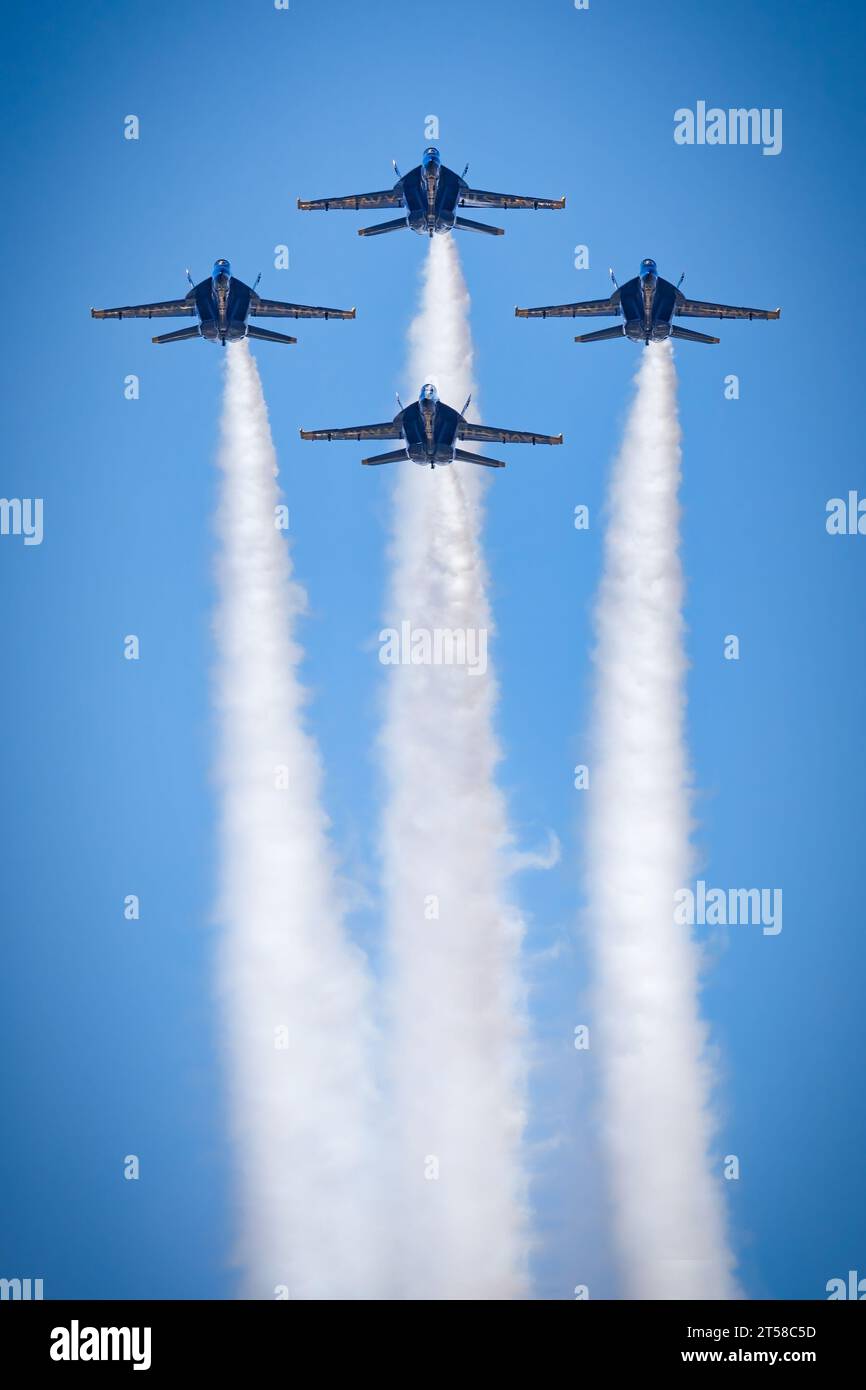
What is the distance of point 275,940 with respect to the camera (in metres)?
68.2

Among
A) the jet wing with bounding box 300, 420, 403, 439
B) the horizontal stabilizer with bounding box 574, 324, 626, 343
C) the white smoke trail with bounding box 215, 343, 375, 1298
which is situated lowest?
the white smoke trail with bounding box 215, 343, 375, 1298

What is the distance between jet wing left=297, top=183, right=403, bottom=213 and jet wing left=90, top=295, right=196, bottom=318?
5.81 metres

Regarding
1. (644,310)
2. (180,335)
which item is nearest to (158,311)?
(180,335)

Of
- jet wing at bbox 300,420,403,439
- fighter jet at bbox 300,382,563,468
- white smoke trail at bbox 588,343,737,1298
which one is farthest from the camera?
white smoke trail at bbox 588,343,737,1298

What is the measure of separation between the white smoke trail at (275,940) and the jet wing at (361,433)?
19.7 feet

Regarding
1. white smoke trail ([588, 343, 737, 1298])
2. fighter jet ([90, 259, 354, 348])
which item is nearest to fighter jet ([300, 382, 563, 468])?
fighter jet ([90, 259, 354, 348])

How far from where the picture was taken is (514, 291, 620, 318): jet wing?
Result: 66812 mm

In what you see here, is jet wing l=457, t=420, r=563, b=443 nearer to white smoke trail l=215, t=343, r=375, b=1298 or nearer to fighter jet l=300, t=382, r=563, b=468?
fighter jet l=300, t=382, r=563, b=468

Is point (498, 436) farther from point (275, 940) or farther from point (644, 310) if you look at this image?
point (275, 940)

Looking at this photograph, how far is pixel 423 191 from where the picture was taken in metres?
65.6

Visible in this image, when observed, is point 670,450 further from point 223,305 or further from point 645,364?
point 223,305

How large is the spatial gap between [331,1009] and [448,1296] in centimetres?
1056

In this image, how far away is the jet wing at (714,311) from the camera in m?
66.7
